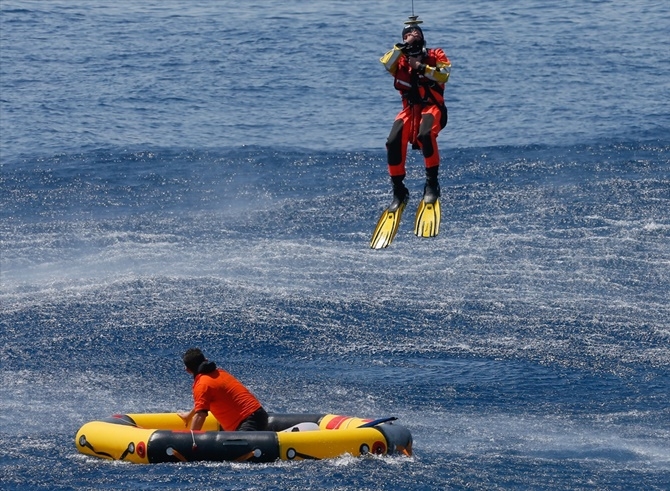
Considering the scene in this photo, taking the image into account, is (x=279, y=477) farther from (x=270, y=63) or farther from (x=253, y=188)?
(x=270, y=63)

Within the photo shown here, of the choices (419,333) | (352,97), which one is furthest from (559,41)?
(419,333)

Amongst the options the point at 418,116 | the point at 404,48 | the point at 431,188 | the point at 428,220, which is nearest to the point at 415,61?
the point at 404,48

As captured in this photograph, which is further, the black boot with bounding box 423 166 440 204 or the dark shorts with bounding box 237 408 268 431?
the dark shorts with bounding box 237 408 268 431

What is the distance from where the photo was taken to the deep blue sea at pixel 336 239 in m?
25.9

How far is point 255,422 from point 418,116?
7214 millimetres

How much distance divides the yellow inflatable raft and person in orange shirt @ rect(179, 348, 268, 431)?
33cm

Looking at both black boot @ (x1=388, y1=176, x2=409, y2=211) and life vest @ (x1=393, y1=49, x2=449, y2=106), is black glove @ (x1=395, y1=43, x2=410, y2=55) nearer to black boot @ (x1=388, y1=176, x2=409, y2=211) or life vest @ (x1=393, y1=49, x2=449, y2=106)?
life vest @ (x1=393, y1=49, x2=449, y2=106)

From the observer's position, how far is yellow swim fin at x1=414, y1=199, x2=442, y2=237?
1981cm

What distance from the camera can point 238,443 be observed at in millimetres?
22969

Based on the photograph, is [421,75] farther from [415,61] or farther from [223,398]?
[223,398]

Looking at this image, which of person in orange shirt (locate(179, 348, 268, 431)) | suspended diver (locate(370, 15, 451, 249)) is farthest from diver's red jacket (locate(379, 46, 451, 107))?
person in orange shirt (locate(179, 348, 268, 431))

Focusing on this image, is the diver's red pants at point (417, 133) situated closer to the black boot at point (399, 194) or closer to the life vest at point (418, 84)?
the life vest at point (418, 84)

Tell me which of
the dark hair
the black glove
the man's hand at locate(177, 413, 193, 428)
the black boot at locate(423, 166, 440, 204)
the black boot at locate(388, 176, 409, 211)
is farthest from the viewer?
the man's hand at locate(177, 413, 193, 428)

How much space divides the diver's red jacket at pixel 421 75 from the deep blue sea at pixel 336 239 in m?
7.26
